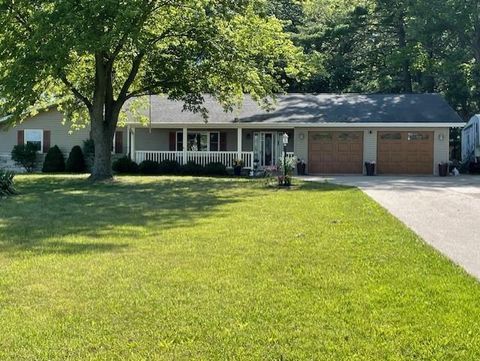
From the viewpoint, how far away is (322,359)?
3.70 m

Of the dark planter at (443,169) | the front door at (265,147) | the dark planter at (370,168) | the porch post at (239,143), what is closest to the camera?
the dark planter at (443,169)

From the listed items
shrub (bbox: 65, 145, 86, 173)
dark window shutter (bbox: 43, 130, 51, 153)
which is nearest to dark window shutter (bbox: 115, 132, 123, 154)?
shrub (bbox: 65, 145, 86, 173)

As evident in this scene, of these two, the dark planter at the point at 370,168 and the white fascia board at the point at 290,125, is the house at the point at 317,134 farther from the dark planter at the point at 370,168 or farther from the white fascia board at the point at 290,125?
the dark planter at the point at 370,168

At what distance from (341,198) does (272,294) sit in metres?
9.32

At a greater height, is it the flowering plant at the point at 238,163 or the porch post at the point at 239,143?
the porch post at the point at 239,143

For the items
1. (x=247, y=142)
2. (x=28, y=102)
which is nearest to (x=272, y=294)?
(x=28, y=102)

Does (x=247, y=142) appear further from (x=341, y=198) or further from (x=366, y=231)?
(x=366, y=231)

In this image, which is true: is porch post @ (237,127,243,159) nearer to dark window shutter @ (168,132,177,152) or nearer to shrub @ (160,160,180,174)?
shrub @ (160,160,180,174)

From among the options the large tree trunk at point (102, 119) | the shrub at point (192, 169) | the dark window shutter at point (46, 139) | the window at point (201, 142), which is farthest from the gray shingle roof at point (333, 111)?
the dark window shutter at point (46, 139)

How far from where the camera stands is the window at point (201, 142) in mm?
29172

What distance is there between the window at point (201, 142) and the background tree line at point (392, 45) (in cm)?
808

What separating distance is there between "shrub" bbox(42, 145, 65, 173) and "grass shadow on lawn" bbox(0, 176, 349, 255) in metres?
8.89

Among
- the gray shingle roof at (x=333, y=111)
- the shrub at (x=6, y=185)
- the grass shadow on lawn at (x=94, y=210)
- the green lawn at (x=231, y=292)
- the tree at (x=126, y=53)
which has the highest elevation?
the tree at (x=126, y=53)

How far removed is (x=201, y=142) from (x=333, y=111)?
6.96 meters
